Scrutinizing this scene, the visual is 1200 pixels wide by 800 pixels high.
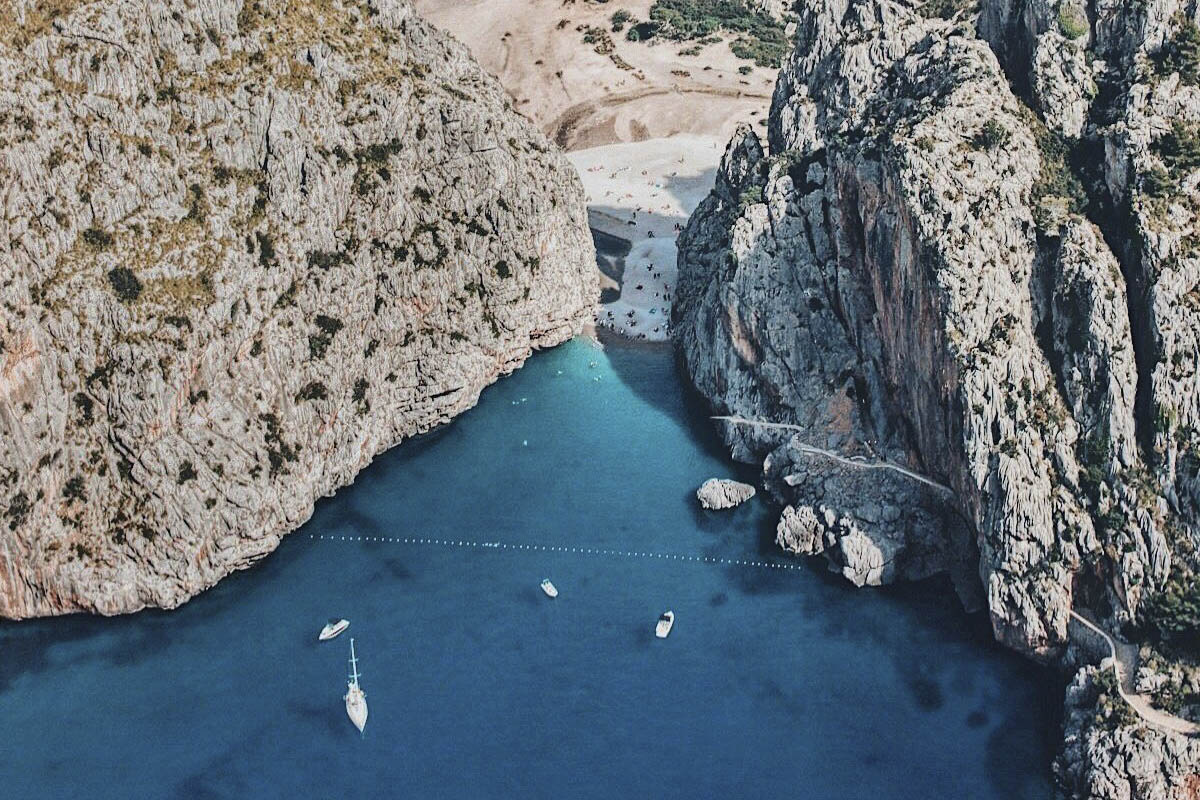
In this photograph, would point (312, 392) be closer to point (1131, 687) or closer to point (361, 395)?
point (361, 395)

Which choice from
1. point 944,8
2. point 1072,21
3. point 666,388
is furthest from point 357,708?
point 944,8

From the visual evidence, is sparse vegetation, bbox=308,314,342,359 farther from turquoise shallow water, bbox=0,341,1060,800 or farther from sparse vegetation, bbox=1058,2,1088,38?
sparse vegetation, bbox=1058,2,1088,38

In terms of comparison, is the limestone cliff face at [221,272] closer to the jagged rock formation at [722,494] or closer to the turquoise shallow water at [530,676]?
the turquoise shallow water at [530,676]

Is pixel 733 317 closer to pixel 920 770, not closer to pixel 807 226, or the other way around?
pixel 807 226

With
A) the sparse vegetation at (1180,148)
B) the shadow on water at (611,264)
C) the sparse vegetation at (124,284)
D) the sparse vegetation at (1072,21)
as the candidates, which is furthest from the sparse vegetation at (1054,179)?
the sparse vegetation at (124,284)

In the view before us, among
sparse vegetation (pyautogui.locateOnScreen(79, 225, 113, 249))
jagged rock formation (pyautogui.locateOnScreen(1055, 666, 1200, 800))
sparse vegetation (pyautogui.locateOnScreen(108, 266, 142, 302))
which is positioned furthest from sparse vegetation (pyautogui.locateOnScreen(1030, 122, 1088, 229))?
sparse vegetation (pyautogui.locateOnScreen(79, 225, 113, 249))

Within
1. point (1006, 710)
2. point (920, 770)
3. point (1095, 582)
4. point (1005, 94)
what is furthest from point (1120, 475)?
point (1005, 94)
